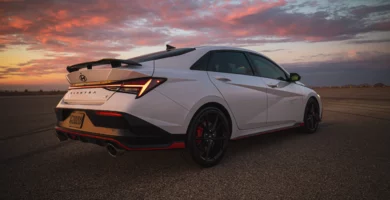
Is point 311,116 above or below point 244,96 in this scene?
below

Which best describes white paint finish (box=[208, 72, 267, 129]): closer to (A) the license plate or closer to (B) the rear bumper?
(B) the rear bumper

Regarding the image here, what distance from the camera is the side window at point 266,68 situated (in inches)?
191

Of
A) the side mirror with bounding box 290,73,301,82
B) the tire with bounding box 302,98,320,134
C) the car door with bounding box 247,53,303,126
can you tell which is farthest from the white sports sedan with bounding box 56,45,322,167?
the tire with bounding box 302,98,320,134

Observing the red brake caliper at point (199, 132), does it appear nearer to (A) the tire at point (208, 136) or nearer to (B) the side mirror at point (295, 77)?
(A) the tire at point (208, 136)

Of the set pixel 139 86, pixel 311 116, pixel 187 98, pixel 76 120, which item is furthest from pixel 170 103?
pixel 311 116

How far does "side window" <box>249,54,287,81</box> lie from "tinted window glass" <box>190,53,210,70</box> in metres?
1.17

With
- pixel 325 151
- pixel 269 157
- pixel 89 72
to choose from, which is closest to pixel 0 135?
pixel 89 72

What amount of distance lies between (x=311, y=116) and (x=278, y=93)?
157 centimetres

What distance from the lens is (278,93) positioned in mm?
5020

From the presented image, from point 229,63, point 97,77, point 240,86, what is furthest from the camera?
point 229,63

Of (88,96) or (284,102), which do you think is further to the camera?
(284,102)

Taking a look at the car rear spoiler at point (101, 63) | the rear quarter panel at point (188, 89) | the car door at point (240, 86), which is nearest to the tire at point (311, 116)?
the car door at point (240, 86)

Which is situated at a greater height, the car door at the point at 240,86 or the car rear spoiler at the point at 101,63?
the car rear spoiler at the point at 101,63

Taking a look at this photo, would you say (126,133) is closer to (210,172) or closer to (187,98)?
(187,98)
